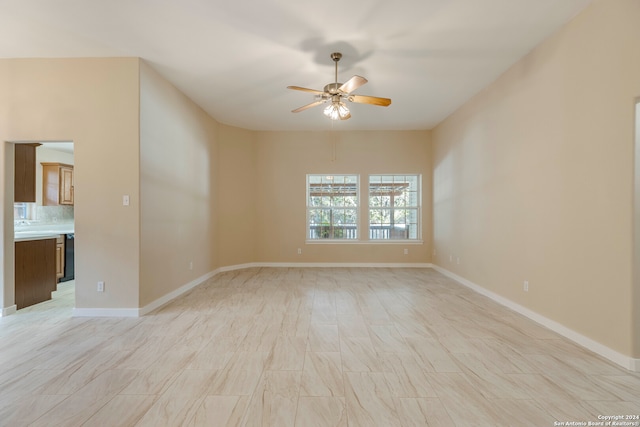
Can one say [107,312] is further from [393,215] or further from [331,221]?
[393,215]

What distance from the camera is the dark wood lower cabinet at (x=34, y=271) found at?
3736mm

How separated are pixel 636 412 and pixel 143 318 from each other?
4.19 m

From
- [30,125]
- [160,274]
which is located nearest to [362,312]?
[160,274]

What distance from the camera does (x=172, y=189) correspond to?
426cm

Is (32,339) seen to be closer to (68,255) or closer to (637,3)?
(68,255)

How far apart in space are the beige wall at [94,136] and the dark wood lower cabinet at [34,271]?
14.5 inches

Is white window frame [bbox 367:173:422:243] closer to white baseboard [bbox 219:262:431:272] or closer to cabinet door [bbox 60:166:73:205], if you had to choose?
white baseboard [bbox 219:262:431:272]

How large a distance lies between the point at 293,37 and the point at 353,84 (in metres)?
0.77

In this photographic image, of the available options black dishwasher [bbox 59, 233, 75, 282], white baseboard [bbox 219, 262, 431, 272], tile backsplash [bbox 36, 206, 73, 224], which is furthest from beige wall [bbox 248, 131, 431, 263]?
tile backsplash [bbox 36, 206, 73, 224]

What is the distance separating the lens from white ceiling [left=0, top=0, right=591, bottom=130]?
2658 millimetres

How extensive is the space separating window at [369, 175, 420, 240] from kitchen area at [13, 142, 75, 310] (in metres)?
5.50

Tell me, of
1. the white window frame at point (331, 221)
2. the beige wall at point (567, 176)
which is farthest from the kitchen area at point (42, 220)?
the beige wall at point (567, 176)

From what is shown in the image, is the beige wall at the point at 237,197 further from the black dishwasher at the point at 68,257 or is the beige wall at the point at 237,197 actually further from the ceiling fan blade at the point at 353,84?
the ceiling fan blade at the point at 353,84

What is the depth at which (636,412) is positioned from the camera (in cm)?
177
